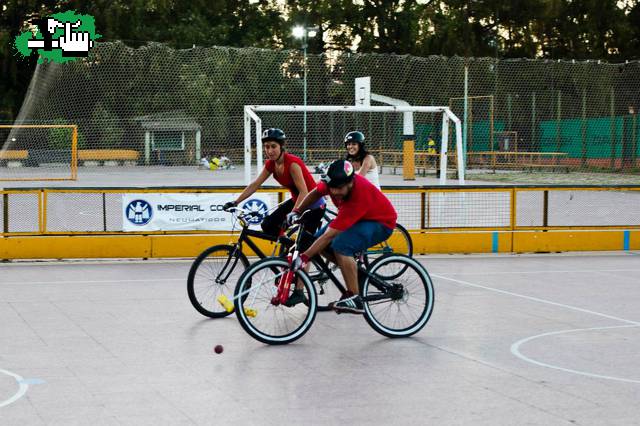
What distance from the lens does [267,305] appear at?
29.5ft

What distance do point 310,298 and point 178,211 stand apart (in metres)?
7.08

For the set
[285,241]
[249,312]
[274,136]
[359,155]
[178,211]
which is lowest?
[249,312]

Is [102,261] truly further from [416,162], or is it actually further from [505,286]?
[416,162]

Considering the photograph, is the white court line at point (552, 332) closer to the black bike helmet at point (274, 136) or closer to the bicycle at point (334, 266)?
the bicycle at point (334, 266)

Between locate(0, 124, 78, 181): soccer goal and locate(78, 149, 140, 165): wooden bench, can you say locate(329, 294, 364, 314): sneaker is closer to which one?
locate(78, 149, 140, 165): wooden bench

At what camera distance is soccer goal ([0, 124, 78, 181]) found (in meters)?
35.2

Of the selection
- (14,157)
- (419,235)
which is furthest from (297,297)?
(14,157)

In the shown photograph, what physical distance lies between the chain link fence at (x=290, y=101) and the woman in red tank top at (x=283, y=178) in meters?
19.4

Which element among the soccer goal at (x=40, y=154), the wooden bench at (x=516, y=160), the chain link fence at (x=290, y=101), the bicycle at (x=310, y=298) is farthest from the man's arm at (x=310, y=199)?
the wooden bench at (x=516, y=160)

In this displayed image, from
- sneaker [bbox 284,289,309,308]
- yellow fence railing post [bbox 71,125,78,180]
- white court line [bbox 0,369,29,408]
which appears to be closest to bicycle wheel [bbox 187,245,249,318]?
sneaker [bbox 284,289,309,308]

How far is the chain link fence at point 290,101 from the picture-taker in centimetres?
3120

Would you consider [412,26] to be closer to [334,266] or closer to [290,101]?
[290,101]

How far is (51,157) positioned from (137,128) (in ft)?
16.0
